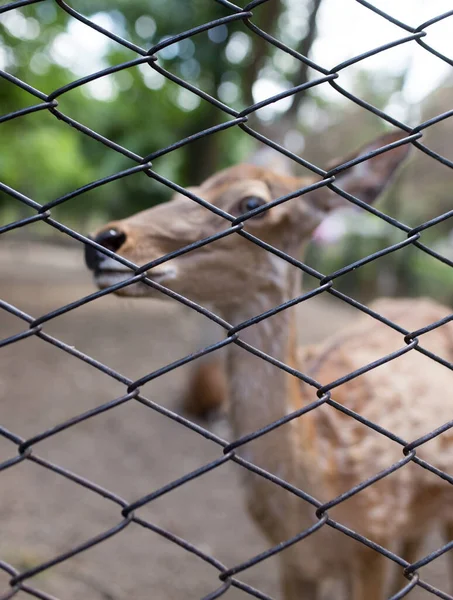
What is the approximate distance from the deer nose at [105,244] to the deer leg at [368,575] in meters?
1.58

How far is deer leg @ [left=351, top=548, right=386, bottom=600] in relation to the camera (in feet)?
8.74

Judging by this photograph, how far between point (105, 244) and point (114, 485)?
2.98 meters

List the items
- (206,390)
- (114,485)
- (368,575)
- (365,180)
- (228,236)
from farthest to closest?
(206,390), (114,485), (365,180), (368,575), (228,236)

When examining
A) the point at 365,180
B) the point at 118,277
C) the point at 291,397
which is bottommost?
the point at 291,397

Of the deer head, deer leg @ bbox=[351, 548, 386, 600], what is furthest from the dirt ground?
deer leg @ bbox=[351, 548, 386, 600]

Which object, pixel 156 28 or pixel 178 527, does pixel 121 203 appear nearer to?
pixel 156 28

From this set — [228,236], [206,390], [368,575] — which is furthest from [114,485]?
[228,236]

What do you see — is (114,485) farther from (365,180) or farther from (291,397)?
(365,180)

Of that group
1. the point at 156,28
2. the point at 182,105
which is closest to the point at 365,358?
the point at 156,28

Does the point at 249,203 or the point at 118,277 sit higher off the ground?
the point at 249,203

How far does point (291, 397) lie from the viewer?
8.50 feet

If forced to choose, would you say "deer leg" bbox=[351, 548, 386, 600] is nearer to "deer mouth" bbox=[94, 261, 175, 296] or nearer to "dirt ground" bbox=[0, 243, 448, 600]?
"dirt ground" bbox=[0, 243, 448, 600]

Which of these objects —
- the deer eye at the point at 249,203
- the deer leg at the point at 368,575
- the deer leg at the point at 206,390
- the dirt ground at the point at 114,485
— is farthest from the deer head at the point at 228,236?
the deer leg at the point at 206,390

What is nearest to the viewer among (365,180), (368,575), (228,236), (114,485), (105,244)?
(105,244)
